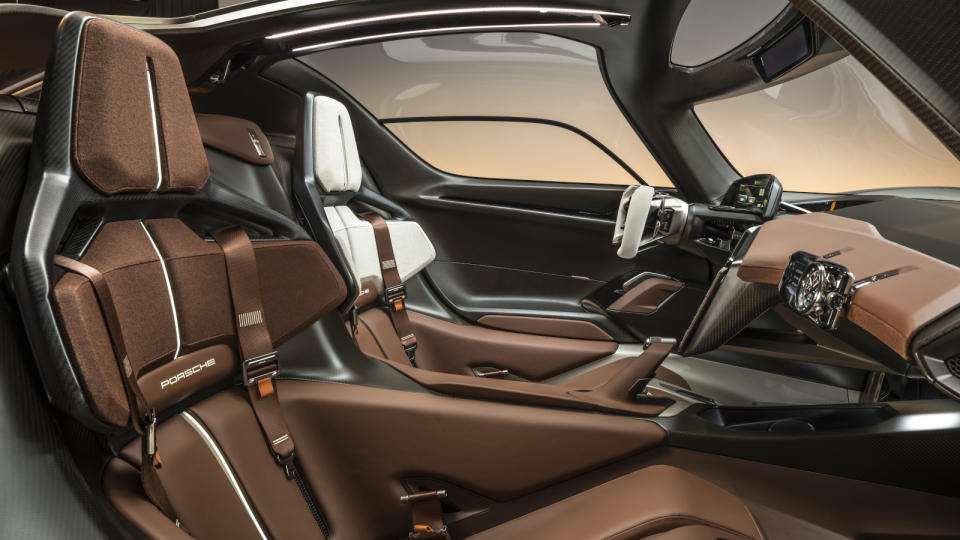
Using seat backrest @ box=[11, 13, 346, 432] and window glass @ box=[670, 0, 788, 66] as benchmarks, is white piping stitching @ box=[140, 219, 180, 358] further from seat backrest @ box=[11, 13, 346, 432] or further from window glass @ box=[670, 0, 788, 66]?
window glass @ box=[670, 0, 788, 66]

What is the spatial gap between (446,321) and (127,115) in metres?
1.88

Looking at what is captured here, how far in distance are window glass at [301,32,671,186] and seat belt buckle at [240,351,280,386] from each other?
2.13 meters

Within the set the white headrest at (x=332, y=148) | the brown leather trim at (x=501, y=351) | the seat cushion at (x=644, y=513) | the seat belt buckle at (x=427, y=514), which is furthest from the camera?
the brown leather trim at (x=501, y=351)

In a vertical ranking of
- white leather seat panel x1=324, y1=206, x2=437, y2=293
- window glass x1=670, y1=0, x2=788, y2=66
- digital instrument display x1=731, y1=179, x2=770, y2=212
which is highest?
window glass x1=670, y1=0, x2=788, y2=66

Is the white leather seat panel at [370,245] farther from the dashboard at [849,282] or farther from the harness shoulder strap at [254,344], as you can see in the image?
the dashboard at [849,282]

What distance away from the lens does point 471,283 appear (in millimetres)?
2885

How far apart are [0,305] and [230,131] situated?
0.77m

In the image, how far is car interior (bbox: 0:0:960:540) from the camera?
0.65 m

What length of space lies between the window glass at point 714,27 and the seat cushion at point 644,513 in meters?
1.86

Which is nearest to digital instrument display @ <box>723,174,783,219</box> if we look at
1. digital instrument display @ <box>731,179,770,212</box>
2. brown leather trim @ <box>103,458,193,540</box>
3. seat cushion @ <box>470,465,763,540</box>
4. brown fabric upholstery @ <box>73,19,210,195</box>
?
digital instrument display @ <box>731,179,770,212</box>

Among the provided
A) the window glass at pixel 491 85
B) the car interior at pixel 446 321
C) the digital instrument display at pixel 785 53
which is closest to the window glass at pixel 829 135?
the car interior at pixel 446 321

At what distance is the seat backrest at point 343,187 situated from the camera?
73.9 inches

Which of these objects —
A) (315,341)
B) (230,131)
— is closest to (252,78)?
(230,131)

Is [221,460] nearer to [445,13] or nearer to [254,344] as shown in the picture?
[254,344]
